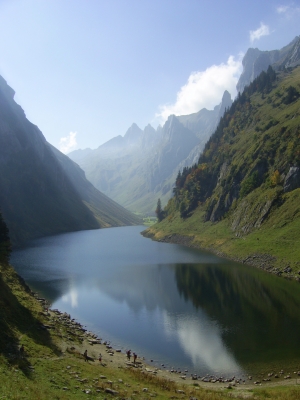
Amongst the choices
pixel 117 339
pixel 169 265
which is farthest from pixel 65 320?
pixel 169 265

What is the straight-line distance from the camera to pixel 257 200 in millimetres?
130250

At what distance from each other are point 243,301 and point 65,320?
3729cm

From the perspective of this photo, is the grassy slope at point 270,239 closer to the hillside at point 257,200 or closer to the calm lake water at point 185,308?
the hillside at point 257,200

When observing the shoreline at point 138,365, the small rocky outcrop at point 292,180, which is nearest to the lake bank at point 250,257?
the small rocky outcrop at point 292,180

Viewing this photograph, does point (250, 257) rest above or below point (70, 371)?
below

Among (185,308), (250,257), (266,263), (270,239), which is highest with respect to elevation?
(270,239)

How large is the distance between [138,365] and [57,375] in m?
14.6

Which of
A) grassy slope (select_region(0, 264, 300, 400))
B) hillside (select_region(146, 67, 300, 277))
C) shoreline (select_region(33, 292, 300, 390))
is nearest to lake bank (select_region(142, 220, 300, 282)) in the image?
hillside (select_region(146, 67, 300, 277))

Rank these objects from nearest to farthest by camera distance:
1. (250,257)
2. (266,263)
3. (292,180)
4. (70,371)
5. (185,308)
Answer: (70,371)
(185,308)
(266,263)
(250,257)
(292,180)

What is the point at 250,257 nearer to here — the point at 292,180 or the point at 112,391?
the point at 292,180

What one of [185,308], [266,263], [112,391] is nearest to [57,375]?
[112,391]

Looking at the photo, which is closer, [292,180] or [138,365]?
[138,365]

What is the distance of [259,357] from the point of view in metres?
42.2

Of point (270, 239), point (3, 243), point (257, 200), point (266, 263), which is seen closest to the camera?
point (3, 243)
